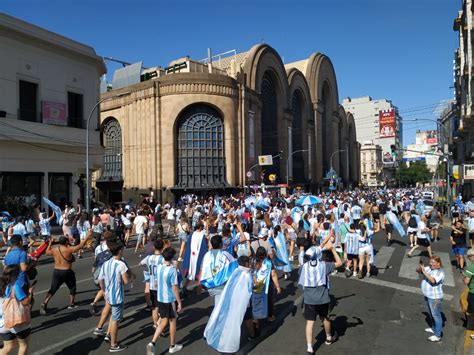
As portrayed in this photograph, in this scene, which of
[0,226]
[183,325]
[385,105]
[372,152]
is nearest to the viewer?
[183,325]

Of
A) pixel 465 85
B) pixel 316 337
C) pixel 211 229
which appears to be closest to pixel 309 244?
pixel 316 337

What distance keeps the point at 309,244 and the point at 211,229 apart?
17.6 feet

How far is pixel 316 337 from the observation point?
623 centimetres

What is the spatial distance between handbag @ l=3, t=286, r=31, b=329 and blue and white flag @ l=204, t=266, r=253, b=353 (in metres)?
2.26

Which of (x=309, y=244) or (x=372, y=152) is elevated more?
(x=372, y=152)

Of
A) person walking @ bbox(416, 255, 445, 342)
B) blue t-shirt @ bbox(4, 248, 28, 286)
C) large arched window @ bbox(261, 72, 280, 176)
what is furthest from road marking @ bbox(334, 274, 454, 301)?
large arched window @ bbox(261, 72, 280, 176)

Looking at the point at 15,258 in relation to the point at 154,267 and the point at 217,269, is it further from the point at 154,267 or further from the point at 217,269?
the point at 217,269

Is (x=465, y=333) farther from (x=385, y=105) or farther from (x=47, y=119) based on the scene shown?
(x=385, y=105)

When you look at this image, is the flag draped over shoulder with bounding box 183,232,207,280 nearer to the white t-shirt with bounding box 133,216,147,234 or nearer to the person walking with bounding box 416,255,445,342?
the person walking with bounding box 416,255,445,342

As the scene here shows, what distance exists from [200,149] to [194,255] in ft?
117

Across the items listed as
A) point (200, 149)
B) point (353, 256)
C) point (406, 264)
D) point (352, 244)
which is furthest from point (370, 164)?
point (352, 244)

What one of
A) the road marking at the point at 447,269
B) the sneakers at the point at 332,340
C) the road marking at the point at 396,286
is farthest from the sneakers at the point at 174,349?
the road marking at the point at 447,269

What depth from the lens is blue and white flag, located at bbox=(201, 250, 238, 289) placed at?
6125mm

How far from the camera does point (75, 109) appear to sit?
2755 centimetres
